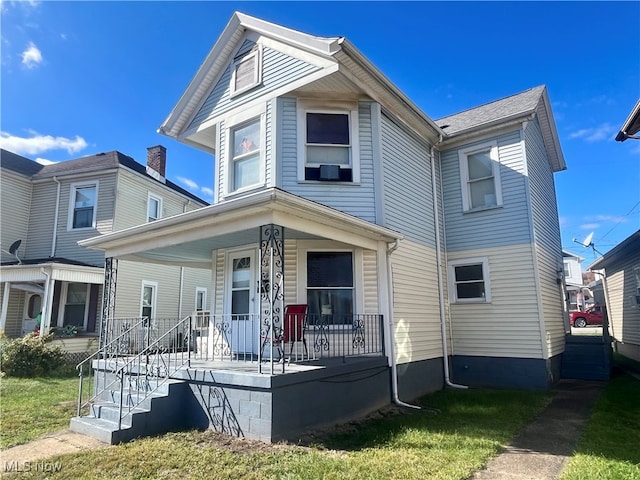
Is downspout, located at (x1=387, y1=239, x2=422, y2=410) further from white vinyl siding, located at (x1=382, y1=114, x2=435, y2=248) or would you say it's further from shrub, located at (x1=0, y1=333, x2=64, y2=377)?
shrub, located at (x1=0, y1=333, x2=64, y2=377)

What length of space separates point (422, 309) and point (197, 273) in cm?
1244

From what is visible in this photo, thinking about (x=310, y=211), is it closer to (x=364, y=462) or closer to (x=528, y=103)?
(x=364, y=462)

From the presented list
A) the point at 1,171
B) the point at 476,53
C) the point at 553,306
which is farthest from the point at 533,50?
the point at 1,171

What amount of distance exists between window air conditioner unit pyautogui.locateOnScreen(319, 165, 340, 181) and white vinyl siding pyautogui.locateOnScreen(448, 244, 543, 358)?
4565 millimetres

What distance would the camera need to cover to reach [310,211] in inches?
239

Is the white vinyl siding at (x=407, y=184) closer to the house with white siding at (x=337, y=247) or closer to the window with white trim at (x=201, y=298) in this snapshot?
the house with white siding at (x=337, y=247)

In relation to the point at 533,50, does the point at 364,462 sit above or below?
below

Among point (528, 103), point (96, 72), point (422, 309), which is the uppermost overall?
point (96, 72)

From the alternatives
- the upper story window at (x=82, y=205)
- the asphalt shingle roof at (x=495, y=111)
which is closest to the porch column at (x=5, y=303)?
the upper story window at (x=82, y=205)

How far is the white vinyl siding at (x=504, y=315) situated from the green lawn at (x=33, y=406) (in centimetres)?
875

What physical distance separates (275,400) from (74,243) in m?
13.3

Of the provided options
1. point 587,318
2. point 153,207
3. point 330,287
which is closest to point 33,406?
point 330,287

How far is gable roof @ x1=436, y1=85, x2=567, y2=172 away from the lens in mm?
10258

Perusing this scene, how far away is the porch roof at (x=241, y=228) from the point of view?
5730 mm
